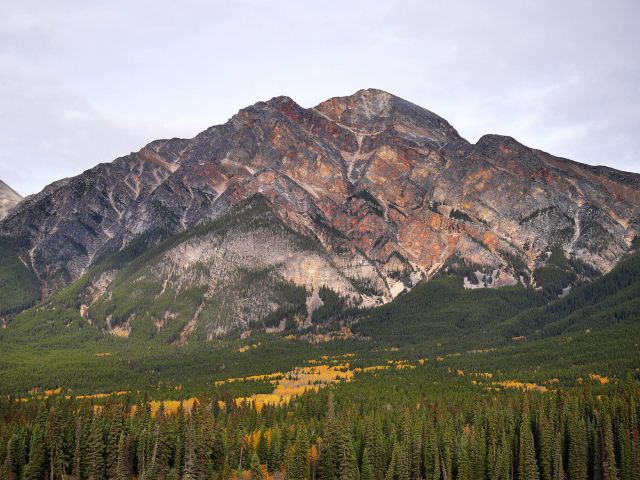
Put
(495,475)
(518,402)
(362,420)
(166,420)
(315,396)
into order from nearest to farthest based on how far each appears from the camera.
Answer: (495,475) → (166,420) → (362,420) → (518,402) → (315,396)

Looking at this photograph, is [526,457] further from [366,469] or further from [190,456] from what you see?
[190,456]

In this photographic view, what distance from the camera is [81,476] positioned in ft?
435

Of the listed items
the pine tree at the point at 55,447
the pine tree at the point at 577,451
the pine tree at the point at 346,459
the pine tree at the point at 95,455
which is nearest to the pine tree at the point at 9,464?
the pine tree at the point at 55,447

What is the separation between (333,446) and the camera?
13488 cm

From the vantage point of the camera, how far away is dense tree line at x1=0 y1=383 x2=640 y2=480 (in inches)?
5177

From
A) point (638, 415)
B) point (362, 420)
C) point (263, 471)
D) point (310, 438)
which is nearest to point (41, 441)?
point (263, 471)

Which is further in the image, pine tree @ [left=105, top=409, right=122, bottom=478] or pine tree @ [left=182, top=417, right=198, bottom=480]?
pine tree @ [left=105, top=409, right=122, bottom=478]

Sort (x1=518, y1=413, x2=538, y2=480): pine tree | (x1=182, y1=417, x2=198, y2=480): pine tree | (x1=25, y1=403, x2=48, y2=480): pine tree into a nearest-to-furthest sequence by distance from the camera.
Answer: (x1=25, y1=403, x2=48, y2=480): pine tree < (x1=182, y1=417, x2=198, y2=480): pine tree < (x1=518, y1=413, x2=538, y2=480): pine tree

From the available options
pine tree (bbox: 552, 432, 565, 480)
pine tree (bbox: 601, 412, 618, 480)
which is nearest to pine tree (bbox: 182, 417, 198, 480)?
pine tree (bbox: 552, 432, 565, 480)

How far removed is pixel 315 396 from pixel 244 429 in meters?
43.6

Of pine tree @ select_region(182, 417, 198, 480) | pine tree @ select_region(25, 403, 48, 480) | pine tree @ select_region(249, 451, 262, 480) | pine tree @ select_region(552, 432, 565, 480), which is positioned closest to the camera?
pine tree @ select_region(25, 403, 48, 480)

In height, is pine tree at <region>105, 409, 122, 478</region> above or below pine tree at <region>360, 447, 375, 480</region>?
above

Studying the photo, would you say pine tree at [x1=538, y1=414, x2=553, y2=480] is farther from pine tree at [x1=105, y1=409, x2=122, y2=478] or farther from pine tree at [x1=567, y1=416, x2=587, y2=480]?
pine tree at [x1=105, y1=409, x2=122, y2=478]

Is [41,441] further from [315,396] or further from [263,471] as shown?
[315,396]
